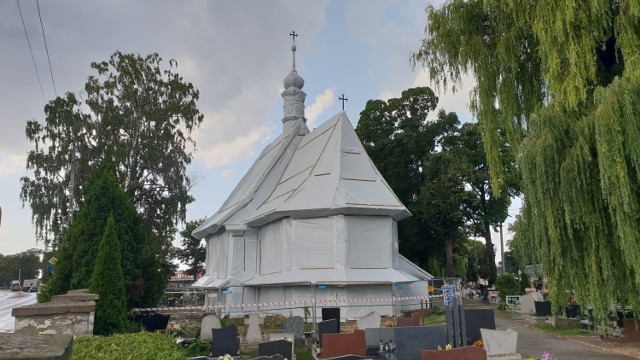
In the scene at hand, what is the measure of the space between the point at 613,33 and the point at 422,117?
27.4 m

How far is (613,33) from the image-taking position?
8.73 meters

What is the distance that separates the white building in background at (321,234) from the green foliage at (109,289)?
809 cm

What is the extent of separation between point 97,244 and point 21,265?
362ft

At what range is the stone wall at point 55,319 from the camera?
6.23 m

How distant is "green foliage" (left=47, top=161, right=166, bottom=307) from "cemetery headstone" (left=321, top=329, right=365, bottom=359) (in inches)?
294

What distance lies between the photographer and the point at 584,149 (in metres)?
7.97

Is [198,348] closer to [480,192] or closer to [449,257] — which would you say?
[449,257]

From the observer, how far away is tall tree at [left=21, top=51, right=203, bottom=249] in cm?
2867

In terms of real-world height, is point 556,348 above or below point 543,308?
below

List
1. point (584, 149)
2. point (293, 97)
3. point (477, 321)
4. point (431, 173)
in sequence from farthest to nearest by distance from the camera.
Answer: point (293, 97) → point (431, 173) → point (477, 321) → point (584, 149)

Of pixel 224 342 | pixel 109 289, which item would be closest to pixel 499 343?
pixel 224 342

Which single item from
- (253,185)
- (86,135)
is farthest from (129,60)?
(253,185)

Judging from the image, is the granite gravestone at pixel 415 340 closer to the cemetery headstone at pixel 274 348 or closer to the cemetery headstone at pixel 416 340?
the cemetery headstone at pixel 416 340

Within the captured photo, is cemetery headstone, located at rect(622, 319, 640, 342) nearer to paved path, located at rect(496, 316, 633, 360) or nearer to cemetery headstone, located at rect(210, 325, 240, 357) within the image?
paved path, located at rect(496, 316, 633, 360)
